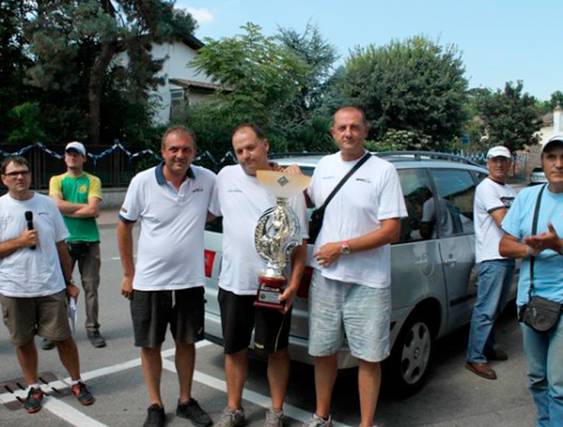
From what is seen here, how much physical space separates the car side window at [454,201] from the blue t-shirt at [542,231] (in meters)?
1.29

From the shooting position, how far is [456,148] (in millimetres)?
35094

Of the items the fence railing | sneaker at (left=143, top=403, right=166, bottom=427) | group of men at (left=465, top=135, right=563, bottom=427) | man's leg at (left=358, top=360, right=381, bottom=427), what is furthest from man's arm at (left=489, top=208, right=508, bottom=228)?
the fence railing

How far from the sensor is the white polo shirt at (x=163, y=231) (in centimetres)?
347

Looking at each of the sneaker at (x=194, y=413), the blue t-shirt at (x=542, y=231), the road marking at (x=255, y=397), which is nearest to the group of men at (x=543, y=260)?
the blue t-shirt at (x=542, y=231)

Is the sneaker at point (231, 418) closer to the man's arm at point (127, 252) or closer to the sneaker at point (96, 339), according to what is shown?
the man's arm at point (127, 252)

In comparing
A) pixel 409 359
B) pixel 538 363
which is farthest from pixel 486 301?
pixel 538 363

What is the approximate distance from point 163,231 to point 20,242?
0.97 metres

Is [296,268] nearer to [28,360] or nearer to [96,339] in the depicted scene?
[28,360]

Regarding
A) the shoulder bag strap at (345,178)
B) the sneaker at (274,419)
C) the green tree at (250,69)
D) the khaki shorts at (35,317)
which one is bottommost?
the sneaker at (274,419)

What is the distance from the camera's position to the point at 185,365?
146 inches

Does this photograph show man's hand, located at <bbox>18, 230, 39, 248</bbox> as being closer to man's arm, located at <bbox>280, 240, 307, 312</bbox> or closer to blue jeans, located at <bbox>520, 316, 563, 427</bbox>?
man's arm, located at <bbox>280, 240, 307, 312</bbox>

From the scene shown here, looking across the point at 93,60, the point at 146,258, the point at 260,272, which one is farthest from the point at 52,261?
the point at 93,60

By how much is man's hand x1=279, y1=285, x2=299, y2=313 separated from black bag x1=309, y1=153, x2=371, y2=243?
1.34ft

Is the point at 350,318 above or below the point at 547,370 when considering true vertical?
above
